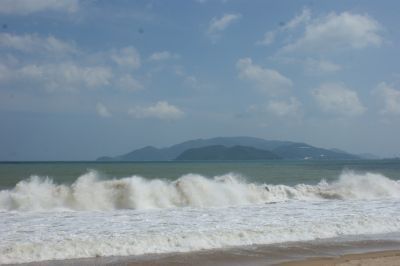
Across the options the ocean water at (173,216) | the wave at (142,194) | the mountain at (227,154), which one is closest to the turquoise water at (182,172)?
the wave at (142,194)

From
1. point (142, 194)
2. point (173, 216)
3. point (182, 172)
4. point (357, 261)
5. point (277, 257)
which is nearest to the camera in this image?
point (357, 261)

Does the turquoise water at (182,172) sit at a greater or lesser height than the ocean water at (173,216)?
greater

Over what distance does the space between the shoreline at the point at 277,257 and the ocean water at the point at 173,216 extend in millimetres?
548

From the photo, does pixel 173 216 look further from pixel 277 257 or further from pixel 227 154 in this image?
pixel 227 154

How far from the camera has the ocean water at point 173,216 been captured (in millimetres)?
12617

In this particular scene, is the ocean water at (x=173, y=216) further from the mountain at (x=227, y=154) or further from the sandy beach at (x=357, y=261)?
the mountain at (x=227, y=154)

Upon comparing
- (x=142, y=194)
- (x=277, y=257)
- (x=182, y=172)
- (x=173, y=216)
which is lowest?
(x=277, y=257)

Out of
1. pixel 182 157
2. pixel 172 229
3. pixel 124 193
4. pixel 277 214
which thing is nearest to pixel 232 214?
pixel 277 214

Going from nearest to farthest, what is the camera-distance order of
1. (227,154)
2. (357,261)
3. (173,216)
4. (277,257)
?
(357,261), (277,257), (173,216), (227,154)

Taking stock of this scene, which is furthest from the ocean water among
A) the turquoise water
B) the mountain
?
the mountain

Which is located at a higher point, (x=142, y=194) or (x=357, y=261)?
(x=142, y=194)

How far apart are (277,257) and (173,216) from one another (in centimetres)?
671

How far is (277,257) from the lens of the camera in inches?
464

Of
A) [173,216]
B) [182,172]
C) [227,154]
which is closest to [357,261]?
[173,216]
